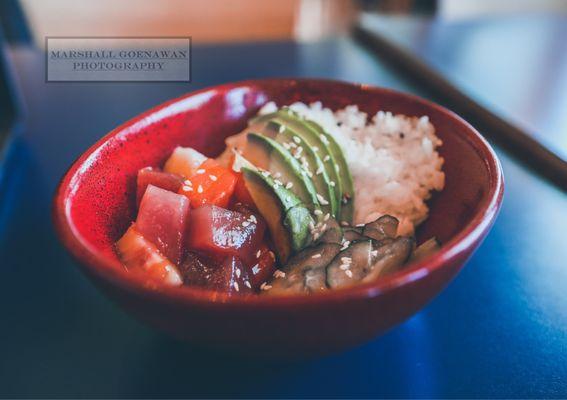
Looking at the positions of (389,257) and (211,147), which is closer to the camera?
(389,257)

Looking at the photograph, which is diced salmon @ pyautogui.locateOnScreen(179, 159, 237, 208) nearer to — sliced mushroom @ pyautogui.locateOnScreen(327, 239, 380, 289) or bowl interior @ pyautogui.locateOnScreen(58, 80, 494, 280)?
bowl interior @ pyautogui.locateOnScreen(58, 80, 494, 280)

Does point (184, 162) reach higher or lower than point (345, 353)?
higher

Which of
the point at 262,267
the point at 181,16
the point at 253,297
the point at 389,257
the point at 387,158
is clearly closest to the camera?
the point at 253,297

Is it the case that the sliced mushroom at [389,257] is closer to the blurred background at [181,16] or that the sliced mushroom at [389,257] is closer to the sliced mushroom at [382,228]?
the sliced mushroom at [382,228]

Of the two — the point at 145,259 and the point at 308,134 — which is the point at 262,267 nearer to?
the point at 145,259

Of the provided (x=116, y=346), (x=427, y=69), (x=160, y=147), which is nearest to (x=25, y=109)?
(x=160, y=147)

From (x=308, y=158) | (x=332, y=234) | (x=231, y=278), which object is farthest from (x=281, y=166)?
(x=231, y=278)

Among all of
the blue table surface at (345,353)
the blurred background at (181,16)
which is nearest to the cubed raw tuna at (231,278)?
the blue table surface at (345,353)
